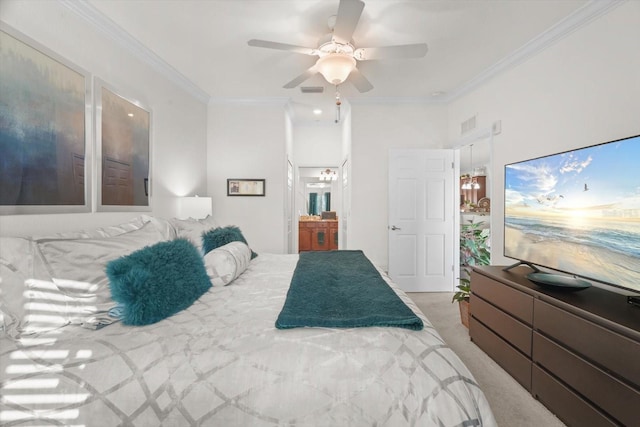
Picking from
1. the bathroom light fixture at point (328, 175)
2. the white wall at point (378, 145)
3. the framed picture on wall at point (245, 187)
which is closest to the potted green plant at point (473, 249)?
the white wall at point (378, 145)

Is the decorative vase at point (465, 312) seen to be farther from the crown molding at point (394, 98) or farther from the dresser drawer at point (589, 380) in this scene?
the crown molding at point (394, 98)

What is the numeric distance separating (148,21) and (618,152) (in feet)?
11.2

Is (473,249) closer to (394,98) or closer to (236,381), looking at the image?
(394,98)

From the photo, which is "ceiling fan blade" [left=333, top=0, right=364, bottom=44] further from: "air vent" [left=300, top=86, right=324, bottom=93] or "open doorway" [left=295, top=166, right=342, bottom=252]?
"open doorway" [left=295, top=166, right=342, bottom=252]

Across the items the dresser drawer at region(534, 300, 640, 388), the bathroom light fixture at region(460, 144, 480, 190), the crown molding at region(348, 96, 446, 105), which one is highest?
the crown molding at region(348, 96, 446, 105)

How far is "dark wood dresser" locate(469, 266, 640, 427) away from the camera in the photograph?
1.24m

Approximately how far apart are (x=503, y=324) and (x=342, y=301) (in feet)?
4.71

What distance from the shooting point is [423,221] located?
12.4 feet

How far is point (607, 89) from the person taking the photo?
186 centimetres

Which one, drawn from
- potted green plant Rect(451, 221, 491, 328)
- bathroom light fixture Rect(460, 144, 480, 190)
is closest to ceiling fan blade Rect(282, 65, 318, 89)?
potted green plant Rect(451, 221, 491, 328)

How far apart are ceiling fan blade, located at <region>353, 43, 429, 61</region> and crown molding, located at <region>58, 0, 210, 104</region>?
77.9 inches

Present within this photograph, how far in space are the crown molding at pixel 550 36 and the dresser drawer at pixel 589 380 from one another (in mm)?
2293

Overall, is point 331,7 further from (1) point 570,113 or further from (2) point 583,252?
(2) point 583,252

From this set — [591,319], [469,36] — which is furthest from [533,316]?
[469,36]
